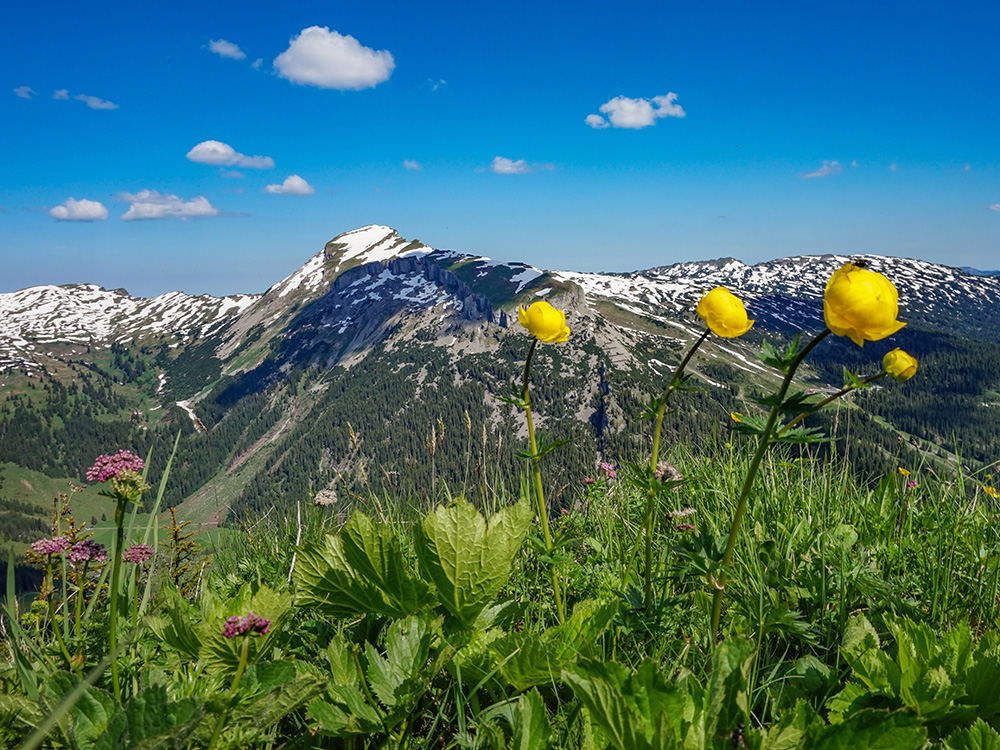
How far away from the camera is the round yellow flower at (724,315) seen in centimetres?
232

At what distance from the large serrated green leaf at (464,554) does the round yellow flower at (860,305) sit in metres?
1.51

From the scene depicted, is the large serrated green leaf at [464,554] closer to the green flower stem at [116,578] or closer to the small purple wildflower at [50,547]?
the green flower stem at [116,578]

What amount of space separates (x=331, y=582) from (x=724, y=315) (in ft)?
6.78

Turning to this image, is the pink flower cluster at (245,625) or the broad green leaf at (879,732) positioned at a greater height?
the pink flower cluster at (245,625)

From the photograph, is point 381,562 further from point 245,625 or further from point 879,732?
point 879,732

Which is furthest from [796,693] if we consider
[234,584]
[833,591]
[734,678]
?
[234,584]

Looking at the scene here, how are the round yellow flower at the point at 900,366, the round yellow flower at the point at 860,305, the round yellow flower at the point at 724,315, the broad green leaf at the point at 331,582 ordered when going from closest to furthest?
1. the round yellow flower at the point at 860,305
2. the round yellow flower at the point at 900,366
3. the round yellow flower at the point at 724,315
4. the broad green leaf at the point at 331,582

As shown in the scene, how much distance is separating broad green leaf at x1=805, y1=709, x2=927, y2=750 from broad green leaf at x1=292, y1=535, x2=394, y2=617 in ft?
5.72

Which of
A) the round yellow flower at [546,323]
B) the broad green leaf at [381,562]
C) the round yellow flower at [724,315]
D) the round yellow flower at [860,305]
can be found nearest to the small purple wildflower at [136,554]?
the broad green leaf at [381,562]

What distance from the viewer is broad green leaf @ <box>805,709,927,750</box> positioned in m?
1.53

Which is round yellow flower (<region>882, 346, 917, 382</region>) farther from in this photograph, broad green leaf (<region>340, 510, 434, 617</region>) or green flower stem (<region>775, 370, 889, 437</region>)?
broad green leaf (<region>340, 510, 434, 617</region>)

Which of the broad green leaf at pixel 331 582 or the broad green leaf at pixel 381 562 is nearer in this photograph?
the broad green leaf at pixel 381 562

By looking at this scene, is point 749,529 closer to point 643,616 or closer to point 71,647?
point 643,616

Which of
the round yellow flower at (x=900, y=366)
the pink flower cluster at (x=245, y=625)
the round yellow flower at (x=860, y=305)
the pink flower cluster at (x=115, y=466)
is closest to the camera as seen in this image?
the pink flower cluster at (x=245, y=625)
